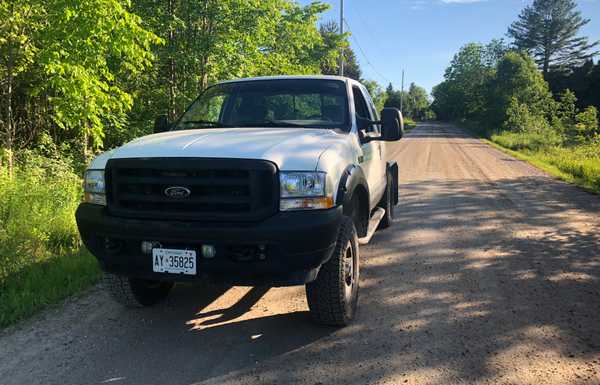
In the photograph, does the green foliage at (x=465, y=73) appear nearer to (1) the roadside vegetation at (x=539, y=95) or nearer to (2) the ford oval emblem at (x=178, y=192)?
(1) the roadside vegetation at (x=539, y=95)

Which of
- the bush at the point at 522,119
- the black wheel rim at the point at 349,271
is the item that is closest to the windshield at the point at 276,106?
the black wheel rim at the point at 349,271

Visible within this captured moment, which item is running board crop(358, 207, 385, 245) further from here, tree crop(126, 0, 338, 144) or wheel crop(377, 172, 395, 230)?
tree crop(126, 0, 338, 144)

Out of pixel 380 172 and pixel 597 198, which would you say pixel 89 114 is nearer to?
pixel 380 172

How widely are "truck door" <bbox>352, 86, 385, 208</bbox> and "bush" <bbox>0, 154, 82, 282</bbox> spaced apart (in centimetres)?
356

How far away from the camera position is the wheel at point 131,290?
4145mm

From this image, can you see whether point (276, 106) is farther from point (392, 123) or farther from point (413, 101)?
point (413, 101)

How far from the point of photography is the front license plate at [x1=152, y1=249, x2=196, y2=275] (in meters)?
3.29

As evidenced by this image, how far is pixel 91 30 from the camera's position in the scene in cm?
672

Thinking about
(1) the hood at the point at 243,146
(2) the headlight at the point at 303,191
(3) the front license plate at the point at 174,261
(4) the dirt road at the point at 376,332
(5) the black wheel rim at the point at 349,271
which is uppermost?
(1) the hood at the point at 243,146

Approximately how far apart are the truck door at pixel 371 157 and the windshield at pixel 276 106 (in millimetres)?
337

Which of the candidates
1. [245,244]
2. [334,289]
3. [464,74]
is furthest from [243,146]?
[464,74]

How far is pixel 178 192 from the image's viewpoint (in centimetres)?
334

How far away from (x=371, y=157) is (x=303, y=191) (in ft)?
7.26

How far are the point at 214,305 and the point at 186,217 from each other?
131 cm
